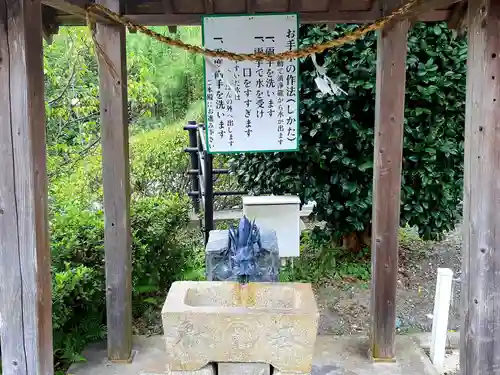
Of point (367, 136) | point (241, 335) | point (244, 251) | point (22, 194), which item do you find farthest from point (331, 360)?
point (22, 194)

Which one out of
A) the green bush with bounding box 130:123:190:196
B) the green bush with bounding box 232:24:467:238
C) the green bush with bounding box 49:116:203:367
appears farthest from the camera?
the green bush with bounding box 130:123:190:196

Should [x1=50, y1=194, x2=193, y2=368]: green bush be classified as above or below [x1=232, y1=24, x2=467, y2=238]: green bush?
below

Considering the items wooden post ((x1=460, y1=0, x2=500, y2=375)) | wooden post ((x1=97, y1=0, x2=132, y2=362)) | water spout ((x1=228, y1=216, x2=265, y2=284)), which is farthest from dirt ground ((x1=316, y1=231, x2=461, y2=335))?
wooden post ((x1=460, y1=0, x2=500, y2=375))

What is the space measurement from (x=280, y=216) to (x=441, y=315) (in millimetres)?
2267

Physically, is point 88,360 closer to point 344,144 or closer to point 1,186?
point 1,186

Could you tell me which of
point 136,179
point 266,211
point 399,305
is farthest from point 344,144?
point 136,179

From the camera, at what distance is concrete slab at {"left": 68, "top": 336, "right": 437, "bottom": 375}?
386 cm

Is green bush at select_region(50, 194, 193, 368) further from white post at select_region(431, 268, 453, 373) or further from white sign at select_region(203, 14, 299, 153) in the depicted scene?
white post at select_region(431, 268, 453, 373)

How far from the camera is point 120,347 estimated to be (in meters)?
4.02

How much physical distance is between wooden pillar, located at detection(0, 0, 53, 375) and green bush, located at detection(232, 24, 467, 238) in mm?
3330

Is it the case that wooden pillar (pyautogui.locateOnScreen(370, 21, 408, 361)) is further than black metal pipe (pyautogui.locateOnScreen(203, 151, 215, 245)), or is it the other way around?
black metal pipe (pyautogui.locateOnScreen(203, 151, 215, 245))

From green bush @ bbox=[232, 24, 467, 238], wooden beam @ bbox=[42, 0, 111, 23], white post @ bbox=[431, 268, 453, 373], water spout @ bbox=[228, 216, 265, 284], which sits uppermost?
wooden beam @ bbox=[42, 0, 111, 23]

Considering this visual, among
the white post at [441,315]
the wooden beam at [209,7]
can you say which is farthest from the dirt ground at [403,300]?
the wooden beam at [209,7]

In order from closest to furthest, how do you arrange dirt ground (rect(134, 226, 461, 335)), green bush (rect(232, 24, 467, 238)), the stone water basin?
the stone water basin < dirt ground (rect(134, 226, 461, 335)) < green bush (rect(232, 24, 467, 238))
